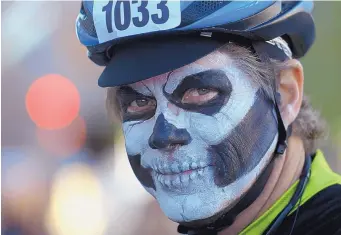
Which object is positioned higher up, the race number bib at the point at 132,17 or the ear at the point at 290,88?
the race number bib at the point at 132,17

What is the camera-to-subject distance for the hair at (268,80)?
1.99 m

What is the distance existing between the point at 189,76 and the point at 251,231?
0.59 metres

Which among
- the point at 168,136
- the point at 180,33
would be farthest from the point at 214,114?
the point at 180,33

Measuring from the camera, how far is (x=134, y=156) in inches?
81.2

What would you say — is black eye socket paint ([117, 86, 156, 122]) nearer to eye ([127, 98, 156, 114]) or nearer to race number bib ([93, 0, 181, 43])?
eye ([127, 98, 156, 114])

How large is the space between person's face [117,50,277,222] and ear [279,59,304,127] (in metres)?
0.11

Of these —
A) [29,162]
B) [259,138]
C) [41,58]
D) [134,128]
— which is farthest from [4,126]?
[259,138]

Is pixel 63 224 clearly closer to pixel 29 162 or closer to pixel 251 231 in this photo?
pixel 29 162

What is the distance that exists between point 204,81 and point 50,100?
2.78m

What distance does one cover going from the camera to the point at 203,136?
1919 mm

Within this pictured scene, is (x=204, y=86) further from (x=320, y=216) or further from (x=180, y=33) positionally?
(x=320, y=216)

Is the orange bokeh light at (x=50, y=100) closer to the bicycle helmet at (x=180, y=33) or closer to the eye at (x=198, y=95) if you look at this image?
the bicycle helmet at (x=180, y=33)

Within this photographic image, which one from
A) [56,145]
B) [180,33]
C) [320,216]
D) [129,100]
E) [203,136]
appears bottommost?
[56,145]

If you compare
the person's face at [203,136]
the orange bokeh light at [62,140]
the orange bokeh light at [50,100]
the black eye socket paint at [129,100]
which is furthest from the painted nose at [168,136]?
the orange bokeh light at [50,100]
